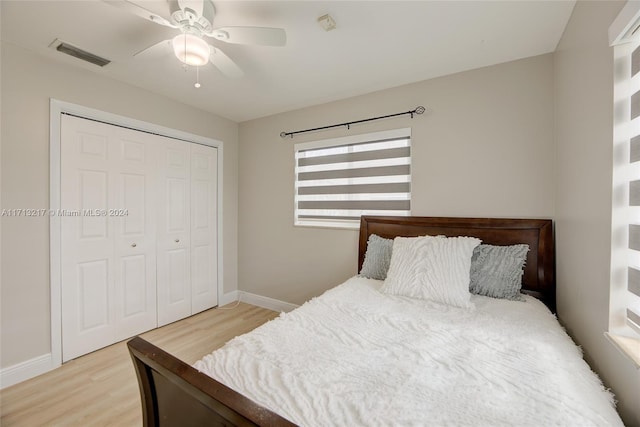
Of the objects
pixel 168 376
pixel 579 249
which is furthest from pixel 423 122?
pixel 168 376

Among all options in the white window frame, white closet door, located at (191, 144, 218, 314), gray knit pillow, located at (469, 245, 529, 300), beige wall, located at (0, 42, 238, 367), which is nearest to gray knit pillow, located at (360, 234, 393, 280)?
gray knit pillow, located at (469, 245, 529, 300)

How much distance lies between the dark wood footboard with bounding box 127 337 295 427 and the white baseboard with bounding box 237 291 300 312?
2.19m

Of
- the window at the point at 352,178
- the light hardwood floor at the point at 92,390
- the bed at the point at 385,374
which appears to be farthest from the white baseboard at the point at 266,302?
the bed at the point at 385,374

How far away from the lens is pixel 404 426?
72 cm

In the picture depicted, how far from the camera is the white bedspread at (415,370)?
78 centimetres

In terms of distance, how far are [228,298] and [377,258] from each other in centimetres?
222

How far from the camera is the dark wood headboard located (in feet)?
6.22

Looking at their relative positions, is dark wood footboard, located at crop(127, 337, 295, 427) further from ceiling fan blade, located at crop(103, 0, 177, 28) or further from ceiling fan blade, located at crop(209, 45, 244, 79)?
ceiling fan blade, located at crop(209, 45, 244, 79)

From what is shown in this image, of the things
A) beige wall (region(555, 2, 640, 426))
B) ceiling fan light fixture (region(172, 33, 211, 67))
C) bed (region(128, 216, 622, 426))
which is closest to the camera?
bed (region(128, 216, 622, 426))

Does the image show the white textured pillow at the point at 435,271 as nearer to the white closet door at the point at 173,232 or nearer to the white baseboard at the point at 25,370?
the white closet door at the point at 173,232

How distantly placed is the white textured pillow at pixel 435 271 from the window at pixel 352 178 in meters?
0.61

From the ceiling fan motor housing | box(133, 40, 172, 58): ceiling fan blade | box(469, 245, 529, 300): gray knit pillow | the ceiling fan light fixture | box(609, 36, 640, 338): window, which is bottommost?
box(469, 245, 529, 300): gray knit pillow

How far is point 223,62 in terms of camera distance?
5.68 ft

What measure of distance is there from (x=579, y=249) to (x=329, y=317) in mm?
1381
